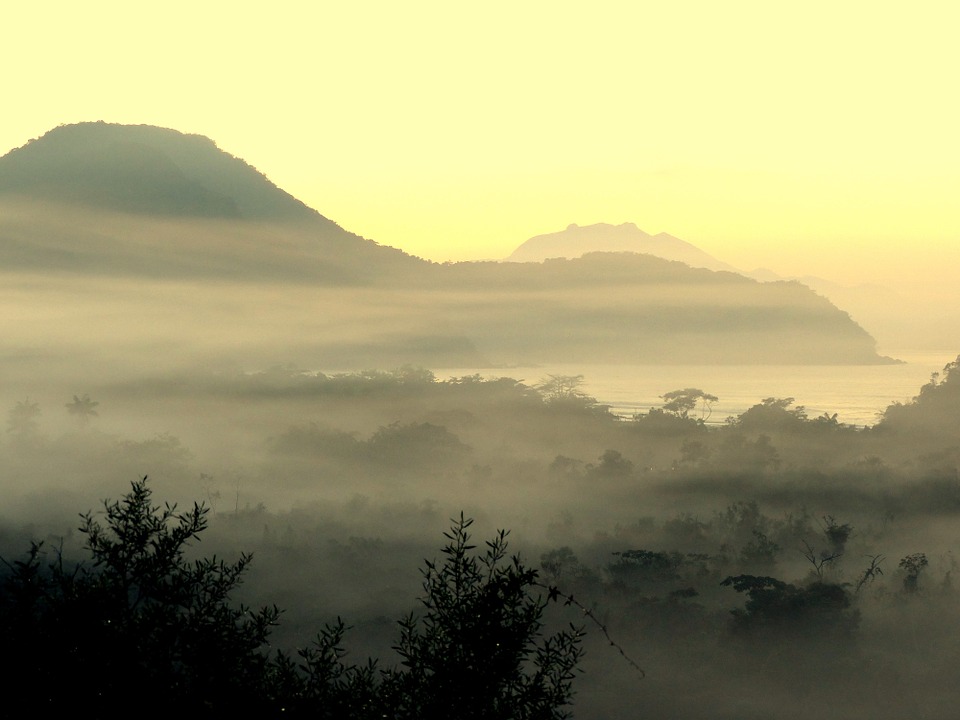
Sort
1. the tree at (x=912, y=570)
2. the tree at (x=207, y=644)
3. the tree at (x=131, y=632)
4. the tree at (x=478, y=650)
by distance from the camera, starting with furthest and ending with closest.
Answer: the tree at (x=912, y=570), the tree at (x=478, y=650), the tree at (x=207, y=644), the tree at (x=131, y=632)

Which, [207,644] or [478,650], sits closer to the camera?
[207,644]

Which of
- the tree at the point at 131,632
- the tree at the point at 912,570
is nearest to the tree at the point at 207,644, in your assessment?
the tree at the point at 131,632

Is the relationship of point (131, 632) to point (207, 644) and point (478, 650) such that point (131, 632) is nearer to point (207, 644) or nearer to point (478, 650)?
point (207, 644)

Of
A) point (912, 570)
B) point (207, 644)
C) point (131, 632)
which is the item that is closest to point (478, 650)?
point (207, 644)

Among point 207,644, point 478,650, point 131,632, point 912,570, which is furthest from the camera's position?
point 912,570

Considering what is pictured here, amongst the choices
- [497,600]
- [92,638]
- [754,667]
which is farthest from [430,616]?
[754,667]

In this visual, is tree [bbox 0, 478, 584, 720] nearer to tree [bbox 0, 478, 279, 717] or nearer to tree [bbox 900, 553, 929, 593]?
tree [bbox 0, 478, 279, 717]

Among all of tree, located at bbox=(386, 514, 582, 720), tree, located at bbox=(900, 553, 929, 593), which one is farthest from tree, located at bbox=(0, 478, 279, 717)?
tree, located at bbox=(900, 553, 929, 593)

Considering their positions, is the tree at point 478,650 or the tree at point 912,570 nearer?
the tree at point 478,650

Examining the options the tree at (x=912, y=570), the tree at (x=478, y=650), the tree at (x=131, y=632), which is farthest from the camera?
the tree at (x=912, y=570)

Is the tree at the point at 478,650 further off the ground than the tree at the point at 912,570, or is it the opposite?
the tree at the point at 478,650

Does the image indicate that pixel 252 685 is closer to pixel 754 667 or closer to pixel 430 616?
pixel 430 616

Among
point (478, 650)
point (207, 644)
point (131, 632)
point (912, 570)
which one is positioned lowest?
point (912, 570)

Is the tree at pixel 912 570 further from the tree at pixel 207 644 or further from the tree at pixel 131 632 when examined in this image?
the tree at pixel 131 632
